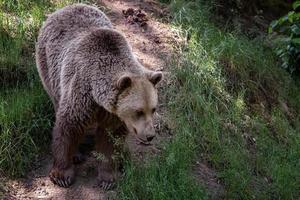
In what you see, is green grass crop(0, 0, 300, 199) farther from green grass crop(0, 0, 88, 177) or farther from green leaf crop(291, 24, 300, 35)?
green leaf crop(291, 24, 300, 35)

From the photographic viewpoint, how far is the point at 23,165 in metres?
5.03

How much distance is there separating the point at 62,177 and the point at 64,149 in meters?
0.27

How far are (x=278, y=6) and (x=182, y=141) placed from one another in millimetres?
4859

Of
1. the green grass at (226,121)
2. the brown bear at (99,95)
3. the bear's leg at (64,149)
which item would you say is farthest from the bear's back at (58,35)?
the green grass at (226,121)

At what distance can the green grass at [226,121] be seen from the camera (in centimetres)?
492

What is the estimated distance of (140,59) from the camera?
6.50m

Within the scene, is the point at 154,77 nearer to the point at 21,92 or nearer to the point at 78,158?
the point at 78,158

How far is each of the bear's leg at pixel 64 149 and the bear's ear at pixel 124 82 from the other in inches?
21.8

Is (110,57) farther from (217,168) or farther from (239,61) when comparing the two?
(239,61)

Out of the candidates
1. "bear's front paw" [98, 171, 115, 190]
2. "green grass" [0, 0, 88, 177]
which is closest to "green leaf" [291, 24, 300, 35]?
"green grass" [0, 0, 88, 177]

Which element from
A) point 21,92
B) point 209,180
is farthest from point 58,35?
point 209,180

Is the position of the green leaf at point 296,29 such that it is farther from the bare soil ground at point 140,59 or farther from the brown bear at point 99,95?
the brown bear at point 99,95

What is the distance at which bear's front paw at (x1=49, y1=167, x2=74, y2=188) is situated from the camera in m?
4.83

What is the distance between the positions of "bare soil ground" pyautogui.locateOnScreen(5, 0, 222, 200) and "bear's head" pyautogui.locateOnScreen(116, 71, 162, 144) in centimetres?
71
